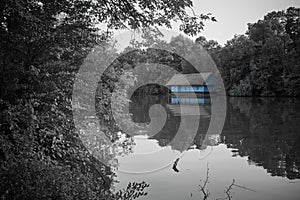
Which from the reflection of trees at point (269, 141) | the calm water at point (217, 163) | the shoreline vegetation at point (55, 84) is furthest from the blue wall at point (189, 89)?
the shoreline vegetation at point (55, 84)

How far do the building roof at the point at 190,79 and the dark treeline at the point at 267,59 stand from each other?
3.57 meters

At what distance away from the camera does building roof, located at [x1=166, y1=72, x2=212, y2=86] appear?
5612 cm

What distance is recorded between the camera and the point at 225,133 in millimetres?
16250

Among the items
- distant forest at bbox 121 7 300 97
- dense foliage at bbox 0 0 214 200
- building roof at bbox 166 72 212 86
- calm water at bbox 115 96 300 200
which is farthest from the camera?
building roof at bbox 166 72 212 86

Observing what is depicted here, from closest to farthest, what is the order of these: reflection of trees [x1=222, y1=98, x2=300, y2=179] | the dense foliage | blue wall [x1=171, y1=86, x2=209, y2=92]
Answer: the dense foliage → reflection of trees [x1=222, y1=98, x2=300, y2=179] → blue wall [x1=171, y1=86, x2=209, y2=92]

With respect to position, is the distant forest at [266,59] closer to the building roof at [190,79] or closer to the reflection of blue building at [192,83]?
the reflection of blue building at [192,83]

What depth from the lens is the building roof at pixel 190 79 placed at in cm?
5612

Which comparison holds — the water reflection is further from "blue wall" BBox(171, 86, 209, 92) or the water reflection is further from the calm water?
"blue wall" BBox(171, 86, 209, 92)

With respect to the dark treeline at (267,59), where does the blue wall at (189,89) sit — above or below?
below

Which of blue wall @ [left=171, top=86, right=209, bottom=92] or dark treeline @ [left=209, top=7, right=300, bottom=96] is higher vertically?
dark treeline @ [left=209, top=7, right=300, bottom=96]

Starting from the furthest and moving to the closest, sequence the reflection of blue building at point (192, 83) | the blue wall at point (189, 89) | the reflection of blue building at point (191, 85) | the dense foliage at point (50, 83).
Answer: the blue wall at point (189, 89), the reflection of blue building at point (192, 83), the reflection of blue building at point (191, 85), the dense foliage at point (50, 83)

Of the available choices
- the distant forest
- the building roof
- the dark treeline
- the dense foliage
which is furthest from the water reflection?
the building roof

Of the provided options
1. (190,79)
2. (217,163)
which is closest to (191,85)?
(190,79)

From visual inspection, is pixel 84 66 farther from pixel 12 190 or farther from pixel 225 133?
pixel 225 133
